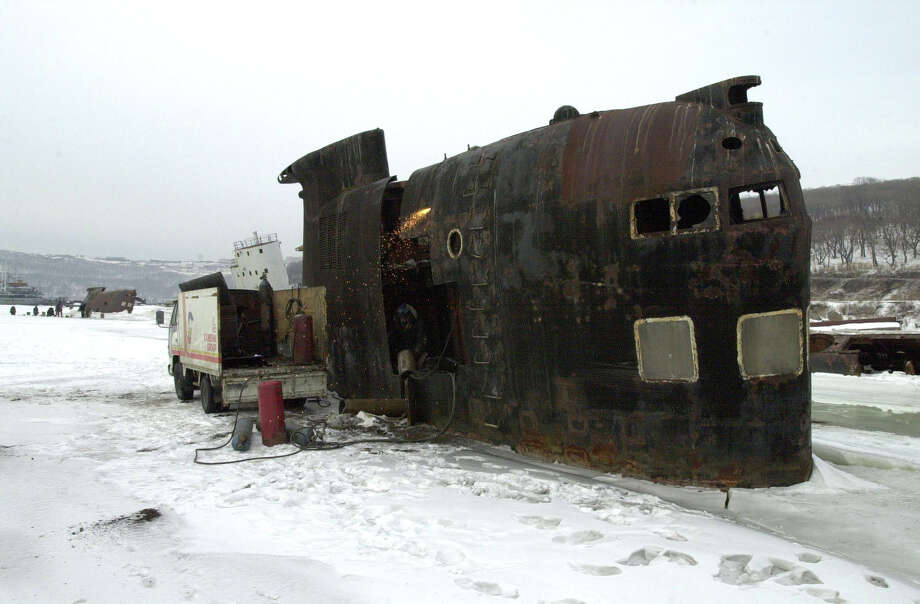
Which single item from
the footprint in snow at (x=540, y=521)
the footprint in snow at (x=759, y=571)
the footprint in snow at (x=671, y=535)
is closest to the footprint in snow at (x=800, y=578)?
the footprint in snow at (x=759, y=571)

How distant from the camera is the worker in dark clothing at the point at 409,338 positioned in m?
9.77

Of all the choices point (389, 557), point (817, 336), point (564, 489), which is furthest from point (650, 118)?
point (817, 336)

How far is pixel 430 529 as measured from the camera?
18.9 feet

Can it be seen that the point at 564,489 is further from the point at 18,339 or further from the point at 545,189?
the point at 18,339

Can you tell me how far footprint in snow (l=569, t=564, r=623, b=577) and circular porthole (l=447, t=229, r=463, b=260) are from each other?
4.84 m

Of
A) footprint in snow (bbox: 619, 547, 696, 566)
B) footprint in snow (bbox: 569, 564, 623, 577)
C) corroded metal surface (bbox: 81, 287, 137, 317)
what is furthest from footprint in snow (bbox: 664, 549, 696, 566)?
corroded metal surface (bbox: 81, 287, 137, 317)

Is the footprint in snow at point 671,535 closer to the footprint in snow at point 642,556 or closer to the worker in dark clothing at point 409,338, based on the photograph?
the footprint in snow at point 642,556

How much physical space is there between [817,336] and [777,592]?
52.8ft

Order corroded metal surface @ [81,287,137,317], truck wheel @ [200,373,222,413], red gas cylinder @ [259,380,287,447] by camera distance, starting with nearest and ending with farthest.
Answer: red gas cylinder @ [259,380,287,447]
truck wheel @ [200,373,222,413]
corroded metal surface @ [81,287,137,317]

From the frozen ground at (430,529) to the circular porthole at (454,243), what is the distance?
282 centimetres

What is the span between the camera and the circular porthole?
345 inches

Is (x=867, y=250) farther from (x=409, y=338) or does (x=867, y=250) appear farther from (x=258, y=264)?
(x=409, y=338)

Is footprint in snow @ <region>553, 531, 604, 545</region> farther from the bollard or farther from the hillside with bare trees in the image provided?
the hillside with bare trees

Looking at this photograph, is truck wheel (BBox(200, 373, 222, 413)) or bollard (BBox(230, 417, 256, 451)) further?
truck wheel (BBox(200, 373, 222, 413))
